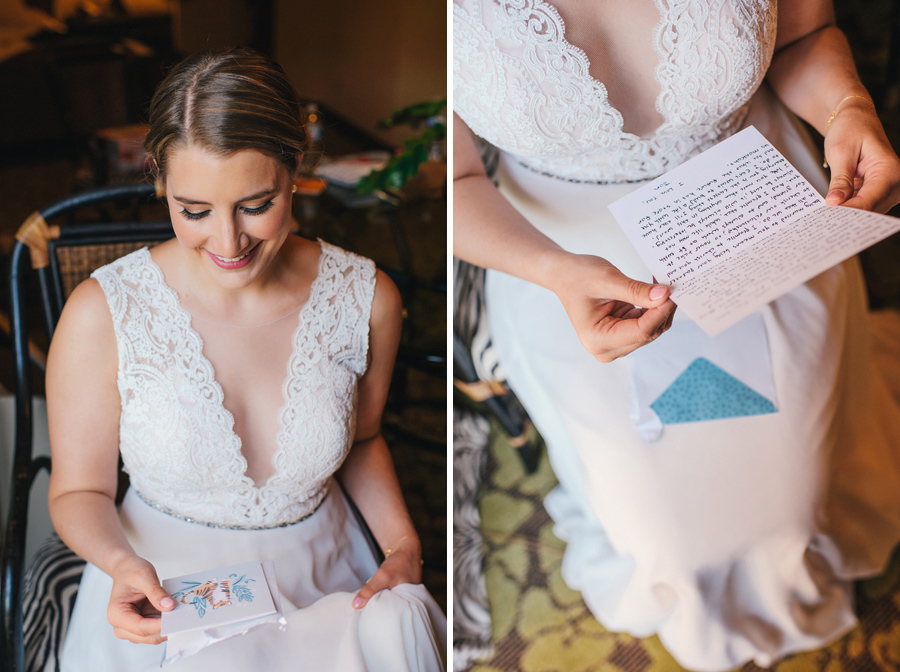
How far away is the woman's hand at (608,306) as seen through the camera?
28.4 inches

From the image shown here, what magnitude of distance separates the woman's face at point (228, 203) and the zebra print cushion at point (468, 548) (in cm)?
48

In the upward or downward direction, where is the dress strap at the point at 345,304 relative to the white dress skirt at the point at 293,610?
upward

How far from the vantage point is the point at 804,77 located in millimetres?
839

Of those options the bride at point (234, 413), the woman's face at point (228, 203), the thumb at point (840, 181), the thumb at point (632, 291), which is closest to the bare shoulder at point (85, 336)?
the bride at point (234, 413)

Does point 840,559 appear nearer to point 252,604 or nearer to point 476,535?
point 476,535

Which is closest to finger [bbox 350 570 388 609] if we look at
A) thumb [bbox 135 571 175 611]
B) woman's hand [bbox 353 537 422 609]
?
woman's hand [bbox 353 537 422 609]

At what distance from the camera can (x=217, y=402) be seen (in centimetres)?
85

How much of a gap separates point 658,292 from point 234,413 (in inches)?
21.7

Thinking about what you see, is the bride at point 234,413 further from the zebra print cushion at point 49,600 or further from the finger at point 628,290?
the finger at point 628,290

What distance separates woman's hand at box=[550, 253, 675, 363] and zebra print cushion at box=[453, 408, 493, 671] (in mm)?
299

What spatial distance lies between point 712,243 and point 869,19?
1.68ft

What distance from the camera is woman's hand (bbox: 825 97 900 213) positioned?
29.1 inches

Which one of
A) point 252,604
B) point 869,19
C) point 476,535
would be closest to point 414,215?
point 476,535

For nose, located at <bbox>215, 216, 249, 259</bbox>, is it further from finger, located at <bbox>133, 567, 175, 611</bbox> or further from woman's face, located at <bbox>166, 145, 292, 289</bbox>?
finger, located at <bbox>133, 567, 175, 611</bbox>
